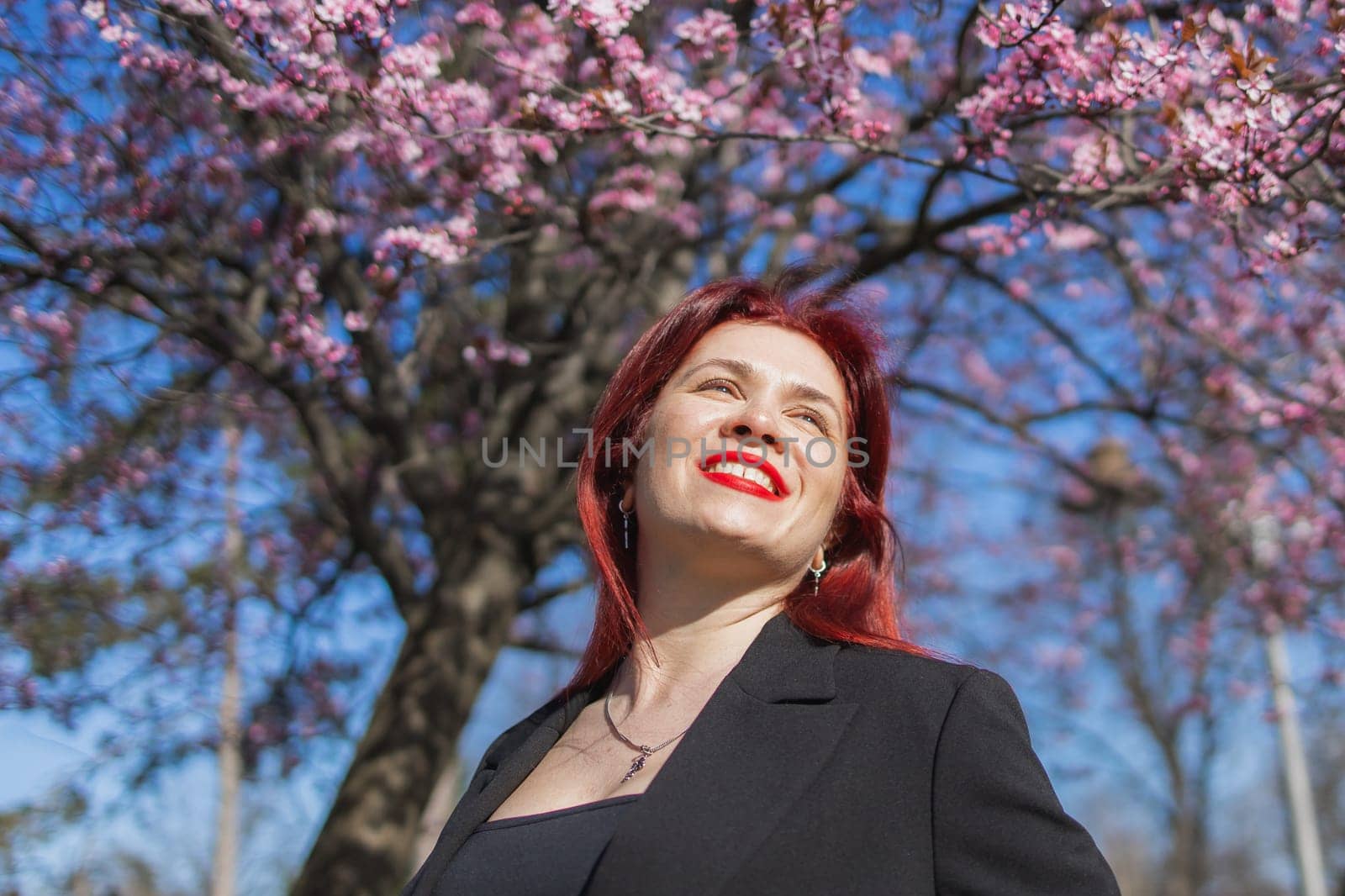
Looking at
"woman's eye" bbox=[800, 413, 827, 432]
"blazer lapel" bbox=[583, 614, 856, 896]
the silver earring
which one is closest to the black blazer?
"blazer lapel" bbox=[583, 614, 856, 896]

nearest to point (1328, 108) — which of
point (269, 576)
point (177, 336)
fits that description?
point (177, 336)

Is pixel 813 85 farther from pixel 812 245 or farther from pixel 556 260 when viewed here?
pixel 812 245

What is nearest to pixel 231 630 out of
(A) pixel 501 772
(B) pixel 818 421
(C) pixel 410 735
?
(C) pixel 410 735

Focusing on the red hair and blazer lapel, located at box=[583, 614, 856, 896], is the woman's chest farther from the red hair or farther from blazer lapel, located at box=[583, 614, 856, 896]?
the red hair

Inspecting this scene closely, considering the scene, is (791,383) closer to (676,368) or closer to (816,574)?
(676,368)

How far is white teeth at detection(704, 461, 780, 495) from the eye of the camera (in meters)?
1.95

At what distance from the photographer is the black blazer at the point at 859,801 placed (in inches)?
57.7

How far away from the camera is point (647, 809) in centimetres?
159

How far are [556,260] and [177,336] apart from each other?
5.91 ft

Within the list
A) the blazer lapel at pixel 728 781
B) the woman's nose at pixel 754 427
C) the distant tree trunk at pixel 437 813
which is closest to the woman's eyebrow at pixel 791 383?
the woman's nose at pixel 754 427

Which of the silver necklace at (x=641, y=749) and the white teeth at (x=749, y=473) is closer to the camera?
the silver necklace at (x=641, y=749)

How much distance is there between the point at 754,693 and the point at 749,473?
0.40 m

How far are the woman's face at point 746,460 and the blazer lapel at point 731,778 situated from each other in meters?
0.21

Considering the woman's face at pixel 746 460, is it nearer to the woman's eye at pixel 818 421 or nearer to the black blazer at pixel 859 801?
the woman's eye at pixel 818 421
